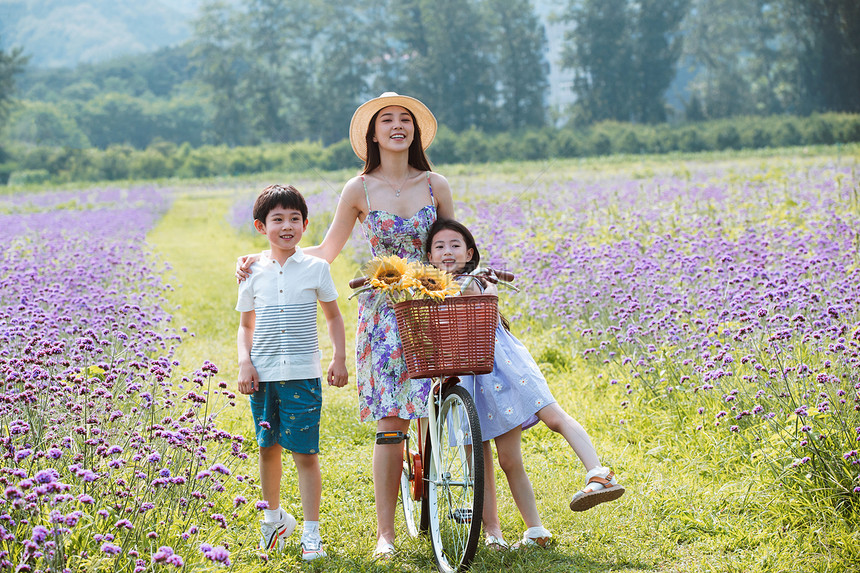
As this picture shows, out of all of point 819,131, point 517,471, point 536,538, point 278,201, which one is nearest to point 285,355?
point 278,201

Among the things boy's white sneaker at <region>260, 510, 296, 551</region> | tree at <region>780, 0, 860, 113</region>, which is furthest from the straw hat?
tree at <region>780, 0, 860, 113</region>

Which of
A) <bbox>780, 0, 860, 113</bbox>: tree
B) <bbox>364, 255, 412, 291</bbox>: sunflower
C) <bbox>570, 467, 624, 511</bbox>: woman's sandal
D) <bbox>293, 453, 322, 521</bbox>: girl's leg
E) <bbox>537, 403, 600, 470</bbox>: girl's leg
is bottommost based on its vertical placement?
<bbox>293, 453, 322, 521</bbox>: girl's leg

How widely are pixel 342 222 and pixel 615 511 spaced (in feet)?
6.54

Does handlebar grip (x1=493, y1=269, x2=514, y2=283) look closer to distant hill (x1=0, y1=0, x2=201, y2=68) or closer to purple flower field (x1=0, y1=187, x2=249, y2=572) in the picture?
purple flower field (x1=0, y1=187, x2=249, y2=572)

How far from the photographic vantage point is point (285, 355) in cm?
369

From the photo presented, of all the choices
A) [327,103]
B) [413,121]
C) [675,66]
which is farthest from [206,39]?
[413,121]

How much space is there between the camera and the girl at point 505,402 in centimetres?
356

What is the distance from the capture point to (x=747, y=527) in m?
3.75

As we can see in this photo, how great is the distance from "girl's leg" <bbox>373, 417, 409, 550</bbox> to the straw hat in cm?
135

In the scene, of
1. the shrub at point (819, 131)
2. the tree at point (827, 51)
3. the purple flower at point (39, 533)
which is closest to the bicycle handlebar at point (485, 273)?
the purple flower at point (39, 533)

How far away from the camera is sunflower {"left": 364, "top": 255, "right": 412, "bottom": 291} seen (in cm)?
337

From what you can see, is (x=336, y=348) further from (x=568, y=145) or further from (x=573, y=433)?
(x=568, y=145)

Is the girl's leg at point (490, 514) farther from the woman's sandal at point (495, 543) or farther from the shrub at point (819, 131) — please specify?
the shrub at point (819, 131)

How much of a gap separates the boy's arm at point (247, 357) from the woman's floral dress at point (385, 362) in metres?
0.48
